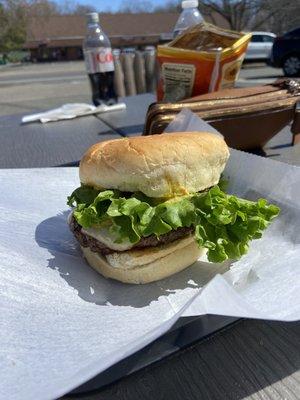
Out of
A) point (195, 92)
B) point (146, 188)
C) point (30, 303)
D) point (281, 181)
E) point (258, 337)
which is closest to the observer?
point (258, 337)

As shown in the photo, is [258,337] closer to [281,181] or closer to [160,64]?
[281,181]

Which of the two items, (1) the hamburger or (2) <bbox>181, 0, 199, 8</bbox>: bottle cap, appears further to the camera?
(2) <bbox>181, 0, 199, 8</bbox>: bottle cap

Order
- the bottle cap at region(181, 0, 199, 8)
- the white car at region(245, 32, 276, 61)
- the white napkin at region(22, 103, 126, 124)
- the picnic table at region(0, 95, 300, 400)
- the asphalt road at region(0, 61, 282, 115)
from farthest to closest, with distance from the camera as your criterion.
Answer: the white car at region(245, 32, 276, 61) → the asphalt road at region(0, 61, 282, 115) → the white napkin at region(22, 103, 126, 124) → the bottle cap at region(181, 0, 199, 8) → the picnic table at region(0, 95, 300, 400)

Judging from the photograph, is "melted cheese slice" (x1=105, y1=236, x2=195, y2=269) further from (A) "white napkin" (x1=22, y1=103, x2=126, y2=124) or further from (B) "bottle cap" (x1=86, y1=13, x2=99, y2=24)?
(B) "bottle cap" (x1=86, y1=13, x2=99, y2=24)

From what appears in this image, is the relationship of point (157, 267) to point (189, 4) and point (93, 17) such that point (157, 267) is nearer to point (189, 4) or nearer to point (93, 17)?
point (189, 4)

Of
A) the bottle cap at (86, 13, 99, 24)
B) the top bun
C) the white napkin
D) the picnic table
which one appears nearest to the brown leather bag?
the top bun

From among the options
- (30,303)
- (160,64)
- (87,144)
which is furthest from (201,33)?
(30,303)

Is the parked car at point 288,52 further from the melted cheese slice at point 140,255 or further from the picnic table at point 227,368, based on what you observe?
the picnic table at point 227,368
